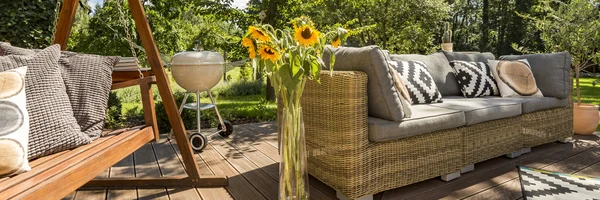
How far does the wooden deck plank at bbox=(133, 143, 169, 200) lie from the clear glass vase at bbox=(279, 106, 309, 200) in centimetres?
78

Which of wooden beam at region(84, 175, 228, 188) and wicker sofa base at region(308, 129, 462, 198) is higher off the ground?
wicker sofa base at region(308, 129, 462, 198)

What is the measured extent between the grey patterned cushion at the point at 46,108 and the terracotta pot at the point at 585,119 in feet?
13.3

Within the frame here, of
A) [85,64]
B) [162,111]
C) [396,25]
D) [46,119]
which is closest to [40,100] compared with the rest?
[46,119]

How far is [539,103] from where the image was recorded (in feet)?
8.60

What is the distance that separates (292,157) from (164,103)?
91 centimetres

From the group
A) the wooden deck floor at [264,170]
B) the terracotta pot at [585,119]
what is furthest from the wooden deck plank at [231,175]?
the terracotta pot at [585,119]

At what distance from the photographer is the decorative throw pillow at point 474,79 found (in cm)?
286

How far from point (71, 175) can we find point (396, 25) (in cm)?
992

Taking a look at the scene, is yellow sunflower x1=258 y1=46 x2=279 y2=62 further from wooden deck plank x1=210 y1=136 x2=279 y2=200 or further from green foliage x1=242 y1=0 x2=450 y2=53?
green foliage x1=242 y1=0 x2=450 y2=53

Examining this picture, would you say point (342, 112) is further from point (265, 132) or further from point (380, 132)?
point (265, 132)

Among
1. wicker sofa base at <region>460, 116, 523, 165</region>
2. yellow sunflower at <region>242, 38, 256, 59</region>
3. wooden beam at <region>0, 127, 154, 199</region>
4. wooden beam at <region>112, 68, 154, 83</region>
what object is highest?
yellow sunflower at <region>242, 38, 256, 59</region>

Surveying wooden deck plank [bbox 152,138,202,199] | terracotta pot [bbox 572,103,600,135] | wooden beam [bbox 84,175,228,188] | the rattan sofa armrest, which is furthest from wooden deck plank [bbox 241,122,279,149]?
terracotta pot [bbox 572,103,600,135]

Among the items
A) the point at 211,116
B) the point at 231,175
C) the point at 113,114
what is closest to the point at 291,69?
the point at 231,175

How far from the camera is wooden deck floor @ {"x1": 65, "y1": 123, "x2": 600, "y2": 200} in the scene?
1898 mm
